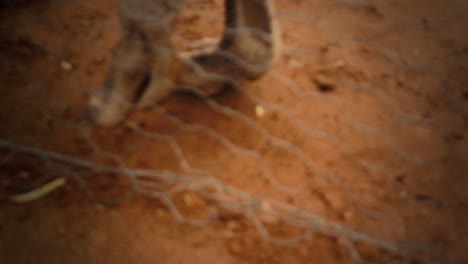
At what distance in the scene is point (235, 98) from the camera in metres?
1.82

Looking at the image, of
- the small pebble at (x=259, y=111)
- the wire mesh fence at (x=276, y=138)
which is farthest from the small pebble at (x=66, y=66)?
the small pebble at (x=259, y=111)

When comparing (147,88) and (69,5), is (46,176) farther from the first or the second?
(69,5)

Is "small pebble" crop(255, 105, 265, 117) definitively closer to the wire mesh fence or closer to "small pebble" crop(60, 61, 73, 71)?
the wire mesh fence

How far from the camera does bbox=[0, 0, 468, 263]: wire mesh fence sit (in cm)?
144

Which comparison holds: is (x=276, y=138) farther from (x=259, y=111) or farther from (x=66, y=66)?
(x=66, y=66)

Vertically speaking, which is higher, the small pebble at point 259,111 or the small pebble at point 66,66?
the small pebble at point 66,66

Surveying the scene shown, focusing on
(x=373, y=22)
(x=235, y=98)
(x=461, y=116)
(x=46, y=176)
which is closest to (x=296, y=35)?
(x=373, y=22)

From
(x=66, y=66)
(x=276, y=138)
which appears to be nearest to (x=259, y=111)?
(x=276, y=138)

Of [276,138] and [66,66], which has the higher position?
[66,66]

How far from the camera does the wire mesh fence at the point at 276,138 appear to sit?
4.71 feet

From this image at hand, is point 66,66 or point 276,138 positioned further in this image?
point 66,66

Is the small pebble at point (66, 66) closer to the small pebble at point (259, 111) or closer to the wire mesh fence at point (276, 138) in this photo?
the wire mesh fence at point (276, 138)

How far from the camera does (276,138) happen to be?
168 centimetres

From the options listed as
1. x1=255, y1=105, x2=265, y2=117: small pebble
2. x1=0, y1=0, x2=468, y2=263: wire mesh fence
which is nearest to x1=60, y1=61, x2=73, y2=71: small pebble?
x1=0, y1=0, x2=468, y2=263: wire mesh fence
